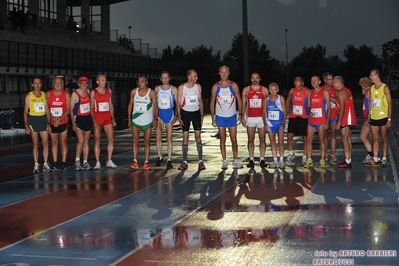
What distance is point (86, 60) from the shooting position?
47.9 m

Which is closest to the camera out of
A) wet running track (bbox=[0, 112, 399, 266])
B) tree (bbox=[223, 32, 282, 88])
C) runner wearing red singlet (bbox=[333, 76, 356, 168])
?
wet running track (bbox=[0, 112, 399, 266])

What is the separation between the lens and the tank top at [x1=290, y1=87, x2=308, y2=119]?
1553cm

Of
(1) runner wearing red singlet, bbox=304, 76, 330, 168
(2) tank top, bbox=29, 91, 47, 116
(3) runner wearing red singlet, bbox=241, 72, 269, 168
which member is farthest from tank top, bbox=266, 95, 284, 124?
(2) tank top, bbox=29, 91, 47, 116

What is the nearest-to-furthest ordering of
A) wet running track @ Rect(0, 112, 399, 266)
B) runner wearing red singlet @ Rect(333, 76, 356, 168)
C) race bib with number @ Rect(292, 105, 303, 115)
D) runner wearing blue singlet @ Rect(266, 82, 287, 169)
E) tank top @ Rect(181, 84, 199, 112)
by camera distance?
wet running track @ Rect(0, 112, 399, 266)
runner wearing red singlet @ Rect(333, 76, 356, 168)
runner wearing blue singlet @ Rect(266, 82, 287, 169)
tank top @ Rect(181, 84, 199, 112)
race bib with number @ Rect(292, 105, 303, 115)

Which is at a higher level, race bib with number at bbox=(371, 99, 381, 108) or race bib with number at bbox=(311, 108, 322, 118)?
race bib with number at bbox=(371, 99, 381, 108)

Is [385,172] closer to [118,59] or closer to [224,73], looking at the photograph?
[224,73]

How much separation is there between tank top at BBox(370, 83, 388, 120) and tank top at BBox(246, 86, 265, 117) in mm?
2312

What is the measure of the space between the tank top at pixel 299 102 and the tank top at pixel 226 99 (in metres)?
1.49

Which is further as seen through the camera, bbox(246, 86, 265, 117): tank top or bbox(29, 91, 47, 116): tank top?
bbox(246, 86, 265, 117): tank top

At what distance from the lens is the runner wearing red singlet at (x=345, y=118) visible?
1496 cm

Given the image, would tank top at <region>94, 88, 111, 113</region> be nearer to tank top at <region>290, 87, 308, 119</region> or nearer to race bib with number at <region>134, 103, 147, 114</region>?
race bib with number at <region>134, 103, 147, 114</region>

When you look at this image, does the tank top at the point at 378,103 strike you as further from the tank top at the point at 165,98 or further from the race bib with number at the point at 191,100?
the tank top at the point at 165,98

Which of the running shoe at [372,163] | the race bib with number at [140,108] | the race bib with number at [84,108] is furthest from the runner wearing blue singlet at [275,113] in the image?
the race bib with number at [84,108]

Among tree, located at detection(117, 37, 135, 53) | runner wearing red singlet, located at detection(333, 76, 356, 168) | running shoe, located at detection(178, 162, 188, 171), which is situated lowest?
running shoe, located at detection(178, 162, 188, 171)
